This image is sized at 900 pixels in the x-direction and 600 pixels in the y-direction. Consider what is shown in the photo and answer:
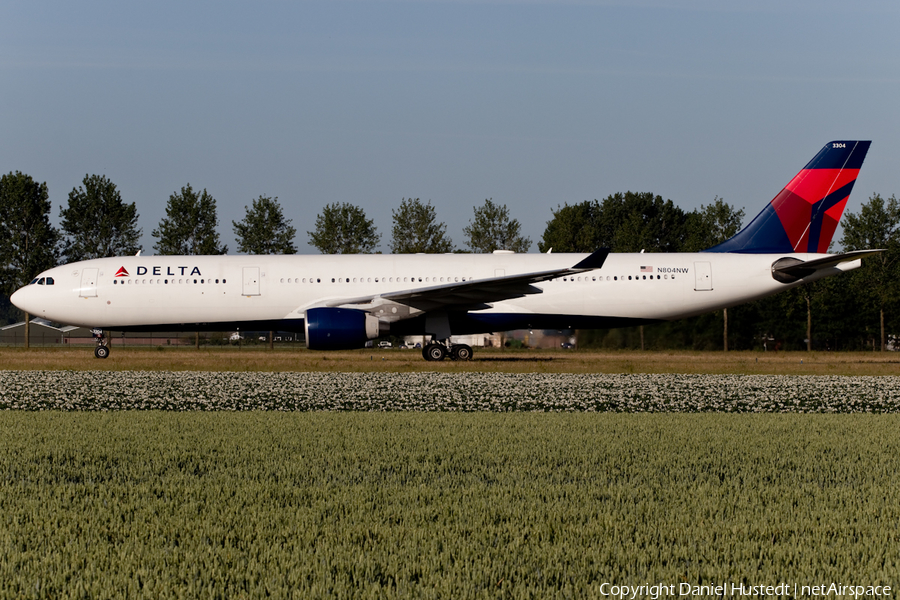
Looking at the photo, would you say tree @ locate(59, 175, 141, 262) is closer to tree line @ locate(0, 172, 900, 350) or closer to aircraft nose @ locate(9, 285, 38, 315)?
tree line @ locate(0, 172, 900, 350)

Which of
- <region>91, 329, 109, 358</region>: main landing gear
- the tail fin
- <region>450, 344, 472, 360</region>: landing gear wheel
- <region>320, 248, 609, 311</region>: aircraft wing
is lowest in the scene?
<region>450, 344, 472, 360</region>: landing gear wheel

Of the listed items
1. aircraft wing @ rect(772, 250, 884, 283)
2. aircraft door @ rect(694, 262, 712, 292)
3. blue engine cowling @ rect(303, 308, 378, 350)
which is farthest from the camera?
aircraft door @ rect(694, 262, 712, 292)

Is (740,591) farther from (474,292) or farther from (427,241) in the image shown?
(427,241)

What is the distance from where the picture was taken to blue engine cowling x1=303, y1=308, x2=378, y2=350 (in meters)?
20.6

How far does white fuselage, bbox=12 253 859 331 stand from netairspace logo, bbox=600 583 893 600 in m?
19.5

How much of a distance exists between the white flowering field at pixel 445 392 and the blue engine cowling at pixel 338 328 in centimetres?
259

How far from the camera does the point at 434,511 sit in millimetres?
4926

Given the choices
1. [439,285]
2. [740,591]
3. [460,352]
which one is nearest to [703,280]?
[460,352]

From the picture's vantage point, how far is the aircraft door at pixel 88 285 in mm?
23516

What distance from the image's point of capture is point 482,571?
3863mm

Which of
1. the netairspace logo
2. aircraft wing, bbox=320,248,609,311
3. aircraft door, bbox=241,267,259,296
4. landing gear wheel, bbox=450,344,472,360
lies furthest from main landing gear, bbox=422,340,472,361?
the netairspace logo

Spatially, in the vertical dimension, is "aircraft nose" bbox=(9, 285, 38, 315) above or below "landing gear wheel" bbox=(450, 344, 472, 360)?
above

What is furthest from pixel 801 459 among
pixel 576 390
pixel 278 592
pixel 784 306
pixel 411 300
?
pixel 784 306

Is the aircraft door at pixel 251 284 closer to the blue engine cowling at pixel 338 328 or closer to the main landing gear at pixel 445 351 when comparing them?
the blue engine cowling at pixel 338 328
